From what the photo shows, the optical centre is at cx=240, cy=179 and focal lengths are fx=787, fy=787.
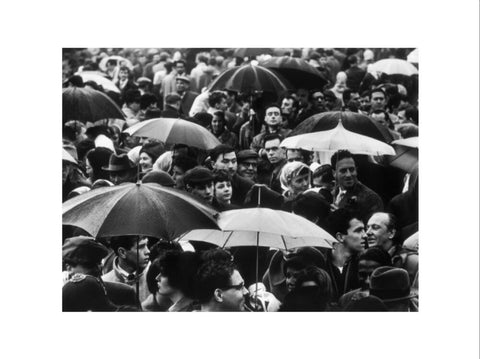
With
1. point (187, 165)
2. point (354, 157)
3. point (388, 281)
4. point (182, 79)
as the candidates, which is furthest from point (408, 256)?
point (182, 79)

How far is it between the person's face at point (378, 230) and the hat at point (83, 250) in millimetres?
2610

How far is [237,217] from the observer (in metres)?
7.56

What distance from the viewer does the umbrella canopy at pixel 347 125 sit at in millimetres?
7770

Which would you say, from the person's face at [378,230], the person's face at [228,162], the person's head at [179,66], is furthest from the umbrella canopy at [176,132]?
the person's face at [378,230]

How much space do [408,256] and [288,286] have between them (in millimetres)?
1213

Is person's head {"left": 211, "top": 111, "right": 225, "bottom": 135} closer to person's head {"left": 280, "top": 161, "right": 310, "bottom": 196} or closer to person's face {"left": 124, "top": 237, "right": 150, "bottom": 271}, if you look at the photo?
person's head {"left": 280, "top": 161, "right": 310, "bottom": 196}

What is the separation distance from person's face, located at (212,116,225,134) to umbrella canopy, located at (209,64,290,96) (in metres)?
0.29

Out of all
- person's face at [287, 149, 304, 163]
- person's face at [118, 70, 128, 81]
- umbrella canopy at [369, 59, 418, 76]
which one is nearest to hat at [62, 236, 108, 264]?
person's face at [118, 70, 128, 81]

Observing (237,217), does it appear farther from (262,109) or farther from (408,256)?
(408,256)

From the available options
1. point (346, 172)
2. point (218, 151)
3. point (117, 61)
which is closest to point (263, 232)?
point (218, 151)

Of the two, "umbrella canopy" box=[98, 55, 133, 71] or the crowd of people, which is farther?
"umbrella canopy" box=[98, 55, 133, 71]

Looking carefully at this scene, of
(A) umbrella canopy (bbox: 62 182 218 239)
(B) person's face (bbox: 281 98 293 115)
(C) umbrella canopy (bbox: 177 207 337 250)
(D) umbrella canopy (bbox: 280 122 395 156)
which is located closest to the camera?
(A) umbrella canopy (bbox: 62 182 218 239)

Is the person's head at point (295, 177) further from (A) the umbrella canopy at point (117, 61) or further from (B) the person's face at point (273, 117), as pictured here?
(A) the umbrella canopy at point (117, 61)

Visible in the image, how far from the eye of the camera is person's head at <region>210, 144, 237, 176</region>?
7770mm
